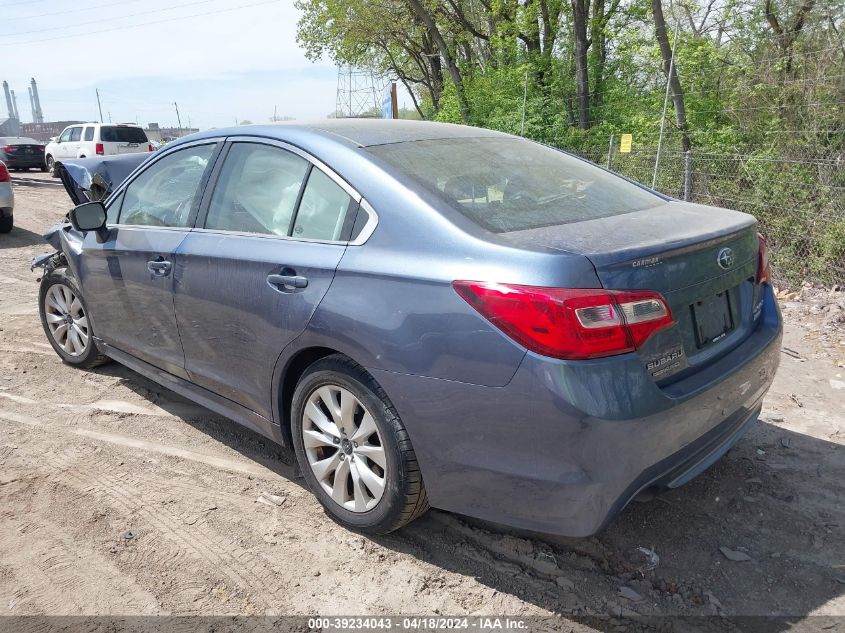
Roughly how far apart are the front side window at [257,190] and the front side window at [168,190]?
22cm

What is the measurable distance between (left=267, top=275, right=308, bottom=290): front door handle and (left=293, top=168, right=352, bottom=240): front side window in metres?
0.19

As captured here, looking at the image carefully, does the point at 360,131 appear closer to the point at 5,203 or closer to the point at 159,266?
the point at 159,266

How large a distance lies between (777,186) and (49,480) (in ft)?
24.2

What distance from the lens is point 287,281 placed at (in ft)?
9.16

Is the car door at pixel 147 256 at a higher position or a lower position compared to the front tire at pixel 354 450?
higher

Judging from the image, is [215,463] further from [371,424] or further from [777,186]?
[777,186]

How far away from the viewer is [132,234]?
3.83 m

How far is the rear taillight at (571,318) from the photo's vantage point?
2.08 metres

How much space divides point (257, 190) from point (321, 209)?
511 millimetres

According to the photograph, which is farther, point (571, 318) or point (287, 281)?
point (287, 281)

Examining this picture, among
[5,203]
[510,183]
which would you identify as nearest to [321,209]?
[510,183]

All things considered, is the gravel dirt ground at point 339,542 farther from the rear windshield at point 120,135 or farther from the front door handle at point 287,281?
the rear windshield at point 120,135

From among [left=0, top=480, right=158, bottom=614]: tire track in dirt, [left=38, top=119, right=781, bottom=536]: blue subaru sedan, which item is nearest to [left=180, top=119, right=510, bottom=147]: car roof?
[left=38, top=119, right=781, bottom=536]: blue subaru sedan

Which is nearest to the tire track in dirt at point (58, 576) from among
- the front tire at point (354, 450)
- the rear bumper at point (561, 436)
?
the front tire at point (354, 450)
